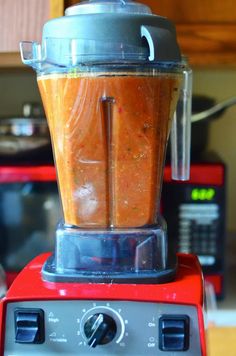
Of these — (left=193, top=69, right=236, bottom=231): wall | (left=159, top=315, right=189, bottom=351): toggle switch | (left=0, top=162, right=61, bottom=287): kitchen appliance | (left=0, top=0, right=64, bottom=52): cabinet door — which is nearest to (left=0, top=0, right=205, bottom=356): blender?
(left=159, top=315, right=189, bottom=351): toggle switch

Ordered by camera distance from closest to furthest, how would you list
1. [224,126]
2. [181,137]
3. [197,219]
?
[181,137] < [197,219] < [224,126]

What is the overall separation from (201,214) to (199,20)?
1.08ft

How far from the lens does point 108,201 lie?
750 millimetres

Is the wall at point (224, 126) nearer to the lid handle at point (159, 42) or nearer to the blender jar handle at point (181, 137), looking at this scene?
the blender jar handle at point (181, 137)

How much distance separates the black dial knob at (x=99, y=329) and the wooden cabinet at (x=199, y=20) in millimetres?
518

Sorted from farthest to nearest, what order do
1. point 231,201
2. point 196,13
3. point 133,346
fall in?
point 231,201
point 196,13
point 133,346

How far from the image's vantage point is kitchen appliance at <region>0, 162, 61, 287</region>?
1091mm

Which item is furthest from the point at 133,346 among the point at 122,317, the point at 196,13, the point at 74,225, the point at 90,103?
the point at 196,13

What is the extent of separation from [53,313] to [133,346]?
10cm

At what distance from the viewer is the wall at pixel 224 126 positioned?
1373 millimetres

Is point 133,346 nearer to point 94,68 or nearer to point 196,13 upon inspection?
point 94,68

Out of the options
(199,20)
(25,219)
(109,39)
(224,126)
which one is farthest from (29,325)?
(224,126)

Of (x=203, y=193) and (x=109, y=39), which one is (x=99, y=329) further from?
(x=203, y=193)

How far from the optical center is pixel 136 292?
2.24 feet
